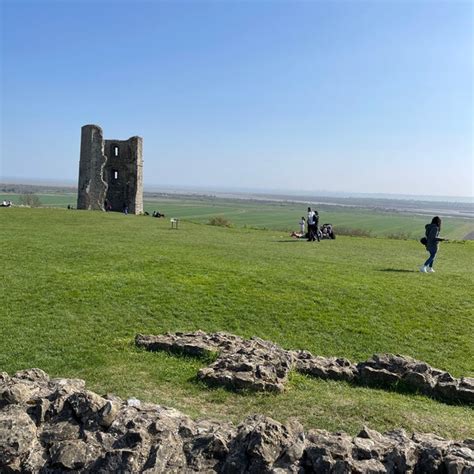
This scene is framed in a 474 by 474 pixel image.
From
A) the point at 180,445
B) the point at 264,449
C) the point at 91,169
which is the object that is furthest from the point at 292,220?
the point at 264,449

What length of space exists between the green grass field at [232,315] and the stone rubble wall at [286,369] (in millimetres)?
308

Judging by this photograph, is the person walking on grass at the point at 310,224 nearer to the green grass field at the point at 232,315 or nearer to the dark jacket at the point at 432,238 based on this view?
the green grass field at the point at 232,315

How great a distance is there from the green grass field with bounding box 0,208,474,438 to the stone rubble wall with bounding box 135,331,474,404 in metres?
0.31

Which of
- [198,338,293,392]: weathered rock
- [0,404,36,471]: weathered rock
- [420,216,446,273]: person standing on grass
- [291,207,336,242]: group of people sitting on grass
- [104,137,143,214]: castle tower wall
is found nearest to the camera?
[0,404,36,471]: weathered rock

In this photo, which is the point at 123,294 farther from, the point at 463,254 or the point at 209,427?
the point at 463,254

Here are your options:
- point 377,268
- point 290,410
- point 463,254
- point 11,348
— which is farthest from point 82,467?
point 463,254

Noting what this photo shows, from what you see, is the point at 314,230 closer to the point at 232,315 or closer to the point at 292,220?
the point at 232,315

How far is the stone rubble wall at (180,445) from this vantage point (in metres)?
5.79

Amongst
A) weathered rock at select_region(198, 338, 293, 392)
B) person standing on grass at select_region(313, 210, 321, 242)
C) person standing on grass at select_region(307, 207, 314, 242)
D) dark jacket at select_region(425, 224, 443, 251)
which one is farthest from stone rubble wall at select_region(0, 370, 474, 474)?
person standing on grass at select_region(313, 210, 321, 242)

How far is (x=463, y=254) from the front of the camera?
30047 millimetres

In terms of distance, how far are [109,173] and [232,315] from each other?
46664 millimetres

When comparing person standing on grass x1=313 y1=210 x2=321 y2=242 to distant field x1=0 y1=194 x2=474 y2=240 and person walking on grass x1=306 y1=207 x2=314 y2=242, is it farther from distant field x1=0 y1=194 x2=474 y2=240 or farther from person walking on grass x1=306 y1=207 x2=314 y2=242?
distant field x1=0 y1=194 x2=474 y2=240

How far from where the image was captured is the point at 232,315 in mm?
14656

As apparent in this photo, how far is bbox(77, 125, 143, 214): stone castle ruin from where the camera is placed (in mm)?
54594
